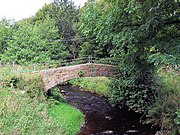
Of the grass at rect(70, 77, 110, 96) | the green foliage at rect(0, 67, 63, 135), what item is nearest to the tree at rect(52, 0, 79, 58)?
the grass at rect(70, 77, 110, 96)

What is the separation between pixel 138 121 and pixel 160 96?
75.2 inches

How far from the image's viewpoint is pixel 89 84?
20953 millimetres

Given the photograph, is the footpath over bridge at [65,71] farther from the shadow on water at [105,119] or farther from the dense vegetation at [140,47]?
the shadow on water at [105,119]

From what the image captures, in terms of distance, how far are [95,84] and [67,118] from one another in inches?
378

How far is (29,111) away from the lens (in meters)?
9.62

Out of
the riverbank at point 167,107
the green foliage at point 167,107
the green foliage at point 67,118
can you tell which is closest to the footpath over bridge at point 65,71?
the green foliage at point 67,118

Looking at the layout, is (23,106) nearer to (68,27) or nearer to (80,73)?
(80,73)

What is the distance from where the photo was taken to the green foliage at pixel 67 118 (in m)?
10.1

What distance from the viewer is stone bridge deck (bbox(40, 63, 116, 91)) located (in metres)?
12.9

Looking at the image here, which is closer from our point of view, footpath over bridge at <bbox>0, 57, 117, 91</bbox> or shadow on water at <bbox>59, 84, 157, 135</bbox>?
shadow on water at <bbox>59, 84, 157, 135</bbox>

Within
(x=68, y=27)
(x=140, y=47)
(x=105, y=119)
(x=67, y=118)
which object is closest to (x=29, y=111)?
(x=67, y=118)

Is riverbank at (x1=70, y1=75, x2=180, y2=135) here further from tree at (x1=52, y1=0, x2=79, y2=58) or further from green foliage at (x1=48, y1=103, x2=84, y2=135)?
tree at (x1=52, y1=0, x2=79, y2=58)

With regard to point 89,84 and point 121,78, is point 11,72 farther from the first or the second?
point 89,84

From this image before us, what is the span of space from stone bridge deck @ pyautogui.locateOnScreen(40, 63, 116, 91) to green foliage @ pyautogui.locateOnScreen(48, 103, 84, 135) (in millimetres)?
1465
